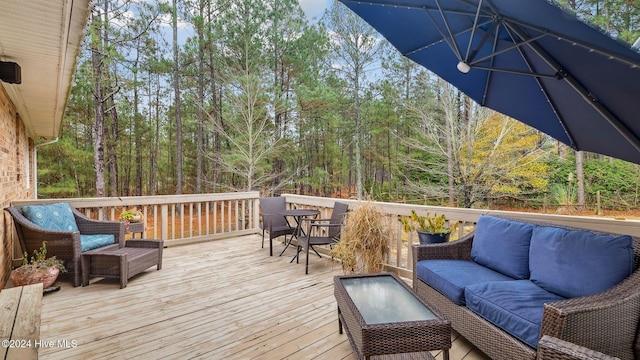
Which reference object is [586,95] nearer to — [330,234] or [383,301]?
[383,301]

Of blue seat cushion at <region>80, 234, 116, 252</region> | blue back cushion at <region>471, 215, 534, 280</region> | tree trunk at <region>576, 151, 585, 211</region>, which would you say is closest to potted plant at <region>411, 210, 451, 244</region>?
blue back cushion at <region>471, 215, 534, 280</region>

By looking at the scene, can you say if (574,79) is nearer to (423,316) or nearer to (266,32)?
(423,316)

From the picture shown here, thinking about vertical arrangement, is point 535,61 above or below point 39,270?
above

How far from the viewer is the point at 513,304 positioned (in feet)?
5.90

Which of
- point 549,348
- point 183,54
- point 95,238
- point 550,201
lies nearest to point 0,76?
point 95,238

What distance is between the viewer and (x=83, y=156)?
956 cm

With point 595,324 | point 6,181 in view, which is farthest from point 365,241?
point 6,181

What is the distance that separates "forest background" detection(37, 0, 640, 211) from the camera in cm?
806

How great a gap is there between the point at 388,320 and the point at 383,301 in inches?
10.1

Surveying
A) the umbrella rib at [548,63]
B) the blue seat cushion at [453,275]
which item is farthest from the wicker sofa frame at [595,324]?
the umbrella rib at [548,63]

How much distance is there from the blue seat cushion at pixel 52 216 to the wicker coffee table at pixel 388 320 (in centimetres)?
358

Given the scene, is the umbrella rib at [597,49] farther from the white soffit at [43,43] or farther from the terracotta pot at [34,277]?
the terracotta pot at [34,277]

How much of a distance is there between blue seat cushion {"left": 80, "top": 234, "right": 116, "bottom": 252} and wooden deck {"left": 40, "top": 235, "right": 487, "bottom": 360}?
0.44 m

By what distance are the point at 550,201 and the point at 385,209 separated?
27.4 feet
